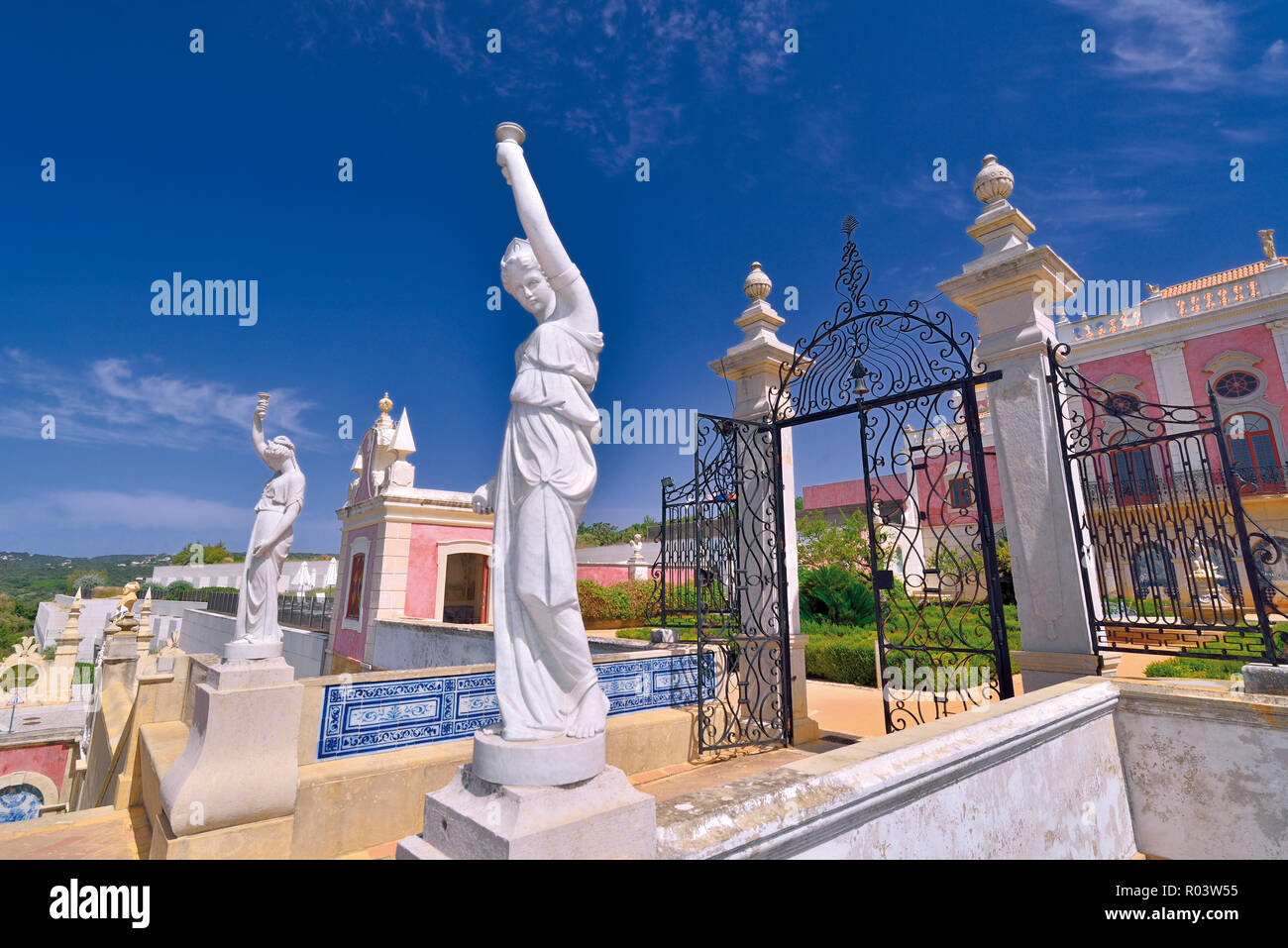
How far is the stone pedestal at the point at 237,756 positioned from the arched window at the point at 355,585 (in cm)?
944

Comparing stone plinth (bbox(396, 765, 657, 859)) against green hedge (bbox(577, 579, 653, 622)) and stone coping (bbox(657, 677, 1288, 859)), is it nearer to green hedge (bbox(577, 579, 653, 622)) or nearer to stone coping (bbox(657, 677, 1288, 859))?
stone coping (bbox(657, 677, 1288, 859))

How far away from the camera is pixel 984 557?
14.2 feet

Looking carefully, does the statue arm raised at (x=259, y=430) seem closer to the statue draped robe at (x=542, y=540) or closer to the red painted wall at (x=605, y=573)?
the statue draped robe at (x=542, y=540)

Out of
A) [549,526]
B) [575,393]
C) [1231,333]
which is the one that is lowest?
[549,526]

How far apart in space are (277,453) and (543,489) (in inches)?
157

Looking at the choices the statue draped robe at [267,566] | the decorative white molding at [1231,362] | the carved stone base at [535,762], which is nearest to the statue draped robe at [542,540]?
the carved stone base at [535,762]

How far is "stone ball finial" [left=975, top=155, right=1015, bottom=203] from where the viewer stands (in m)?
4.69

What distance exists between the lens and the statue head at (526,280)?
218 centimetres

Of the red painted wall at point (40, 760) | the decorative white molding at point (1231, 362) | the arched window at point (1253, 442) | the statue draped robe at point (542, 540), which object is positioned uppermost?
the decorative white molding at point (1231, 362)

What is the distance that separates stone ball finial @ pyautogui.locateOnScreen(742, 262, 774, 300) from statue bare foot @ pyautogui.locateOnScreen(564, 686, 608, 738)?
538 centimetres

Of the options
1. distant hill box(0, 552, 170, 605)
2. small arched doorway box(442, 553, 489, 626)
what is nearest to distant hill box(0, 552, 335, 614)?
distant hill box(0, 552, 170, 605)
